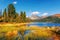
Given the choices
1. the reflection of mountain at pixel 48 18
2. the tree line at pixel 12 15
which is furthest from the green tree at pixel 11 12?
the reflection of mountain at pixel 48 18

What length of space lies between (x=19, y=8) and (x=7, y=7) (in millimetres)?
253

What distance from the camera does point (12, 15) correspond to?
3729mm

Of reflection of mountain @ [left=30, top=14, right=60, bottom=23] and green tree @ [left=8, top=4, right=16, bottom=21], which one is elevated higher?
green tree @ [left=8, top=4, right=16, bottom=21]

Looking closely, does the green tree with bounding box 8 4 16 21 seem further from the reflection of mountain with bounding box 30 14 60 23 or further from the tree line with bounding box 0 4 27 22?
the reflection of mountain with bounding box 30 14 60 23

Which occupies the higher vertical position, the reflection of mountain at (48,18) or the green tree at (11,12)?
the green tree at (11,12)

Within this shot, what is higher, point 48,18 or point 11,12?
point 11,12

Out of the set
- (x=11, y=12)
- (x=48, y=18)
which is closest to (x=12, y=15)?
(x=11, y=12)

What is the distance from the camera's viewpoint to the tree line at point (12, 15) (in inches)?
145

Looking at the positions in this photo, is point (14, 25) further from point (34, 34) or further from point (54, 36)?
point (54, 36)

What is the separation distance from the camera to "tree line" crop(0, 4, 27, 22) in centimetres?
369

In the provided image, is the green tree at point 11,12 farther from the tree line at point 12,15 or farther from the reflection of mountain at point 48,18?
the reflection of mountain at point 48,18

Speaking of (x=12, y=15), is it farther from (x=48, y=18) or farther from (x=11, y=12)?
(x=48, y=18)

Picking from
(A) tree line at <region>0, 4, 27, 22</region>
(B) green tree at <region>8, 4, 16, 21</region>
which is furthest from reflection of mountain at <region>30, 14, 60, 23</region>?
(B) green tree at <region>8, 4, 16, 21</region>

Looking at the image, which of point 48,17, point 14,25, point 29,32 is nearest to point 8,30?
point 14,25
